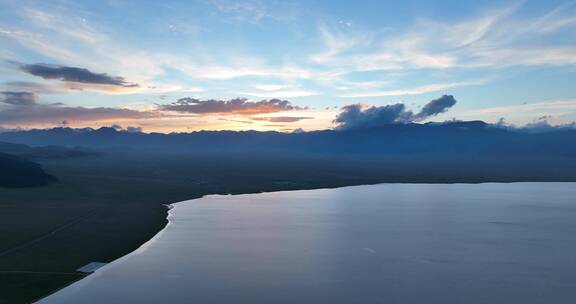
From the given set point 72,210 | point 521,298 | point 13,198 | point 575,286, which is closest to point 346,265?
point 521,298

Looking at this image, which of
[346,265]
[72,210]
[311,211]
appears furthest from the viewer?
[311,211]

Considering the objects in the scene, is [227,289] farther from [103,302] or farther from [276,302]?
[103,302]

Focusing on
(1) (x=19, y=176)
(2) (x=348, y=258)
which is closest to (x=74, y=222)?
(2) (x=348, y=258)

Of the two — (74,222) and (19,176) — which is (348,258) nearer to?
(74,222)

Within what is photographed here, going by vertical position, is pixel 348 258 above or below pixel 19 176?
below

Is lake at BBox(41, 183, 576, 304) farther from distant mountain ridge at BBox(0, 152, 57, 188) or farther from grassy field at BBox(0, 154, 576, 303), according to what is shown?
distant mountain ridge at BBox(0, 152, 57, 188)

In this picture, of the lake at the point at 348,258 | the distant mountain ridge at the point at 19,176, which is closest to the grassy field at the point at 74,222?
the lake at the point at 348,258

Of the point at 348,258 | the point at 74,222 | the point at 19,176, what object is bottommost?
the point at 348,258

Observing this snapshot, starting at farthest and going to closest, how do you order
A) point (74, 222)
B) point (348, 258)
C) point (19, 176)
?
point (19, 176), point (74, 222), point (348, 258)

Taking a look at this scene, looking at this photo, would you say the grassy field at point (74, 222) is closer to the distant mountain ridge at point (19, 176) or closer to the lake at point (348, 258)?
the lake at point (348, 258)
